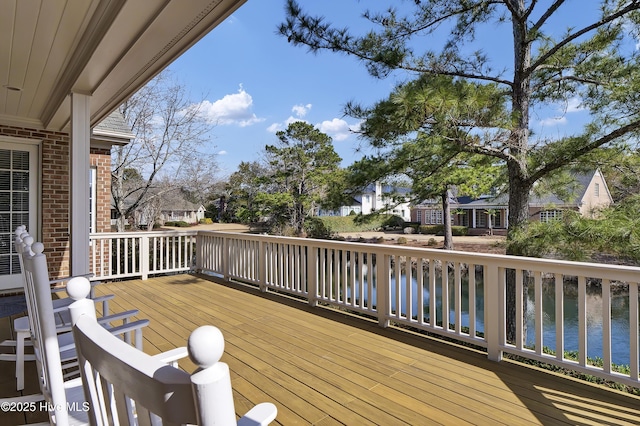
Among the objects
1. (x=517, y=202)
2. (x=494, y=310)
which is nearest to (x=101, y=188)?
(x=494, y=310)

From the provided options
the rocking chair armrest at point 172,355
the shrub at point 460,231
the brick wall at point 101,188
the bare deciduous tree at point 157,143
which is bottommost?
the shrub at point 460,231

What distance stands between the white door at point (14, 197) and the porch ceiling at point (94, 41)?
4.73 feet

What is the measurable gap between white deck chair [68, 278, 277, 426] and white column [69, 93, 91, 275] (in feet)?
11.5

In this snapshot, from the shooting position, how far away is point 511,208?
6121 mm

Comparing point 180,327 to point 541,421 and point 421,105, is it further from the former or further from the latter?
point 421,105

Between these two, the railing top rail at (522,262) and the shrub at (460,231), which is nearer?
the railing top rail at (522,262)

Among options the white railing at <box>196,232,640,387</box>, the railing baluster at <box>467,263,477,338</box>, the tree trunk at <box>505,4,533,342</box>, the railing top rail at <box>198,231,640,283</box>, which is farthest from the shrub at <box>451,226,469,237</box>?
the railing baluster at <box>467,263,477,338</box>

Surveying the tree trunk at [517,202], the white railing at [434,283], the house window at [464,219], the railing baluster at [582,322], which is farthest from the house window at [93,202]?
the house window at [464,219]

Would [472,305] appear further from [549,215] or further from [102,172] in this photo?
[102,172]

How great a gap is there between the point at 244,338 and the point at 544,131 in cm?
581

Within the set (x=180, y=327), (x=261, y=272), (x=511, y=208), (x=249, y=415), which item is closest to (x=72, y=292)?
(x=249, y=415)

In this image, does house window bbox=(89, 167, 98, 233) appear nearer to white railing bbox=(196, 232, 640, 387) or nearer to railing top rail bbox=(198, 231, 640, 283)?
white railing bbox=(196, 232, 640, 387)

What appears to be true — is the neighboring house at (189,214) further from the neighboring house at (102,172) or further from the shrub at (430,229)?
the neighboring house at (102,172)

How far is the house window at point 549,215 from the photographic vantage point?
5625 mm
